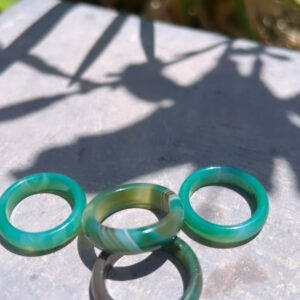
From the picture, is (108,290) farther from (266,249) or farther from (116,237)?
(266,249)

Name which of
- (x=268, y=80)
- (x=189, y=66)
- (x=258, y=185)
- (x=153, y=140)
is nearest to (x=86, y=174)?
(x=153, y=140)

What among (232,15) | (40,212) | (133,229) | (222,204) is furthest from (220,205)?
(232,15)

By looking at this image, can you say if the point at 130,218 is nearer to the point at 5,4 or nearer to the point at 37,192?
the point at 37,192

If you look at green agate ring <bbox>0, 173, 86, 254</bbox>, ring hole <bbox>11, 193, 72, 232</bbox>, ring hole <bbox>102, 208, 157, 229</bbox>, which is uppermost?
green agate ring <bbox>0, 173, 86, 254</bbox>

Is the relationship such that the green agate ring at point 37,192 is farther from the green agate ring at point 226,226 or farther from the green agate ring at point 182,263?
the green agate ring at point 226,226

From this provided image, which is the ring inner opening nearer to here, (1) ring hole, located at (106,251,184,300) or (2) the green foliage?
(1) ring hole, located at (106,251,184,300)

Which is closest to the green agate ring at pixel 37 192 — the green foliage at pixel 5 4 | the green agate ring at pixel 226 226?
the green agate ring at pixel 226 226

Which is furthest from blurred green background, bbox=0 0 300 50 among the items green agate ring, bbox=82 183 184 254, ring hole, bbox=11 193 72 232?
ring hole, bbox=11 193 72 232

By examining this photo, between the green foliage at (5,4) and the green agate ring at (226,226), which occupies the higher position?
the green foliage at (5,4)
